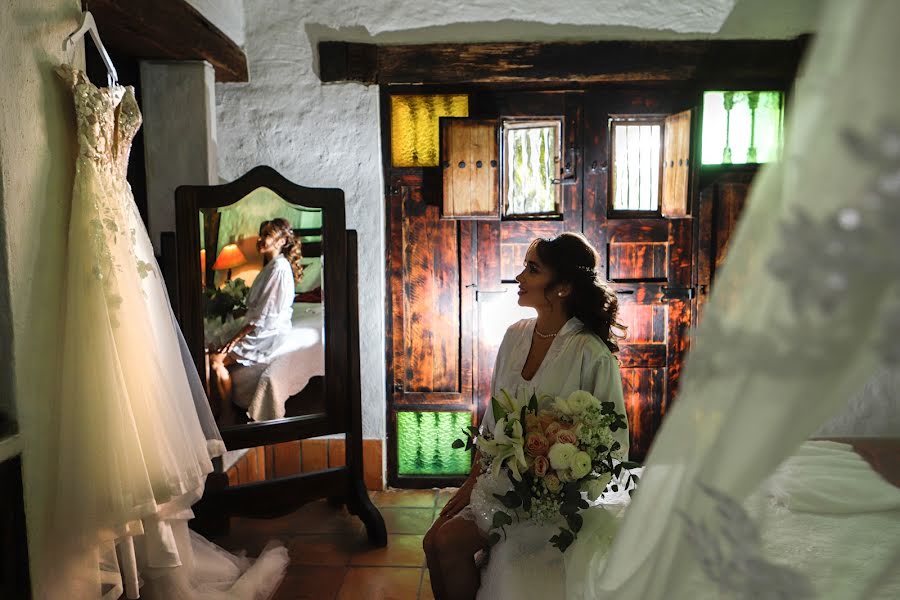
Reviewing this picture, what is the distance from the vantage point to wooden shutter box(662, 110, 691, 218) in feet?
11.3

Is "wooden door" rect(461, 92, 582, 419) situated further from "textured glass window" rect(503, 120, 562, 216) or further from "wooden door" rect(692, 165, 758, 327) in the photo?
"wooden door" rect(692, 165, 758, 327)

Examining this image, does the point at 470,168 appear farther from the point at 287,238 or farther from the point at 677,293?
the point at 677,293

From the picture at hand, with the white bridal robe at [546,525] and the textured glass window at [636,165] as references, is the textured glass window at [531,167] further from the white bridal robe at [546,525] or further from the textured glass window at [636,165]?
the white bridal robe at [546,525]

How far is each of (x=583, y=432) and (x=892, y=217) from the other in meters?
1.41

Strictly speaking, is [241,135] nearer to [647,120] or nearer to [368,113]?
[368,113]

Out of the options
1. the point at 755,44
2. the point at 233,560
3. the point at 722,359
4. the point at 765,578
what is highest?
the point at 755,44

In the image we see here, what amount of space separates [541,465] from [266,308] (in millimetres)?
1629

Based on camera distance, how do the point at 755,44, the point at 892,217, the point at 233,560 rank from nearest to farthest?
the point at 892,217 < the point at 233,560 < the point at 755,44

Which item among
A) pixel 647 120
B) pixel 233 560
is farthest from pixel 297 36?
pixel 233 560

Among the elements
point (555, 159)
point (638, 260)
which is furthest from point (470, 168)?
point (638, 260)

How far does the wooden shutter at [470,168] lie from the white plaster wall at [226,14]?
125cm

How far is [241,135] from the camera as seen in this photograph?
12.2 ft

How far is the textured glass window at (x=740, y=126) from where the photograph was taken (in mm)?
3691

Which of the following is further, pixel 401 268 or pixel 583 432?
pixel 401 268
